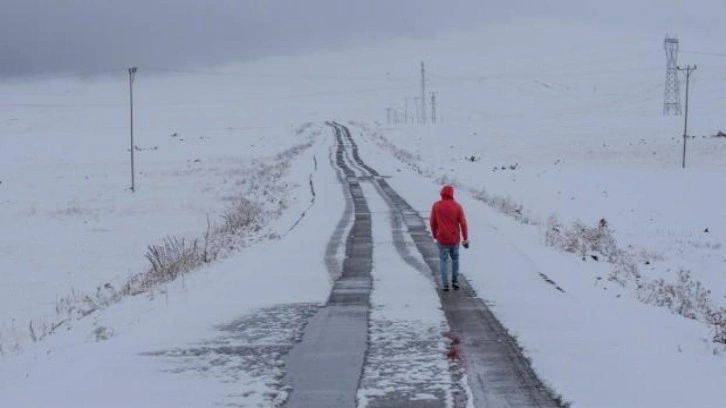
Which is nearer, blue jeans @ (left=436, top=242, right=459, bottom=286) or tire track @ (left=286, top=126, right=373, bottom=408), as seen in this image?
tire track @ (left=286, top=126, right=373, bottom=408)

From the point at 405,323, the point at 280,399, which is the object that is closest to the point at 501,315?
the point at 405,323

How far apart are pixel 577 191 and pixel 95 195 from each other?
22060mm

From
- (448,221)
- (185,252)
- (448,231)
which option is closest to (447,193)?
(448,221)

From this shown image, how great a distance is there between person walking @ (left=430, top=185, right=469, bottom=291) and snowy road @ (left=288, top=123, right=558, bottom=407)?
1.06 ft

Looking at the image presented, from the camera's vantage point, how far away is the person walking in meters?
14.0

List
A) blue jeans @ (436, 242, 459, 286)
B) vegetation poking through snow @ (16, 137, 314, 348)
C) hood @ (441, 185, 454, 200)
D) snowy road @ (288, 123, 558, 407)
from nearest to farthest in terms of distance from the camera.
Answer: snowy road @ (288, 123, 558, 407)
blue jeans @ (436, 242, 459, 286)
hood @ (441, 185, 454, 200)
vegetation poking through snow @ (16, 137, 314, 348)

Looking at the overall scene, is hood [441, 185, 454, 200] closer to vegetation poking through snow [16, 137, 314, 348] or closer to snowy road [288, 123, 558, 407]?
snowy road [288, 123, 558, 407]

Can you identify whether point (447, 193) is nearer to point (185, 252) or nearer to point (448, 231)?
point (448, 231)

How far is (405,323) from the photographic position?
37.0 ft

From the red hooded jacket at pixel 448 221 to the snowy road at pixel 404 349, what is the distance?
79 centimetres

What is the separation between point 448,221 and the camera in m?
14.0

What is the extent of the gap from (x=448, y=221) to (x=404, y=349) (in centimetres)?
449

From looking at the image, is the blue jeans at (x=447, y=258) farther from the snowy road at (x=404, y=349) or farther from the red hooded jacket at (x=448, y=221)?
the snowy road at (x=404, y=349)

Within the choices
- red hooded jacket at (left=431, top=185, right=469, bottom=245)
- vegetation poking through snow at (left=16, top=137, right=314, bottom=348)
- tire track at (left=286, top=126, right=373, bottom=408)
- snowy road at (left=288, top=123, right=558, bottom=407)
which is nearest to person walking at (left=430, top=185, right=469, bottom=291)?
red hooded jacket at (left=431, top=185, right=469, bottom=245)
